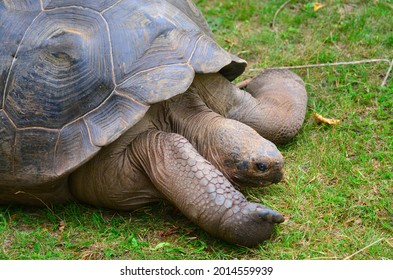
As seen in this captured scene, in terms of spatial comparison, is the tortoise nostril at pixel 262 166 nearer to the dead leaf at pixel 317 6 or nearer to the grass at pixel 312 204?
the grass at pixel 312 204

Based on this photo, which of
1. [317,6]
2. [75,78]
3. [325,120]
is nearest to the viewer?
[75,78]

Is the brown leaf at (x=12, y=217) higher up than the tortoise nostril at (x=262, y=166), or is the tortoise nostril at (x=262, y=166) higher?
the tortoise nostril at (x=262, y=166)

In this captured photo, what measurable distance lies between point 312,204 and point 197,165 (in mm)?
887

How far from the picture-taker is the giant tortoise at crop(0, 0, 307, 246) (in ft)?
12.7

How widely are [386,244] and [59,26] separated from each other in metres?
2.37

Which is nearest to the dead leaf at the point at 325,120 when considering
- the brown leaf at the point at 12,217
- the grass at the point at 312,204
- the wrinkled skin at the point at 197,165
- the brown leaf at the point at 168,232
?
the grass at the point at 312,204

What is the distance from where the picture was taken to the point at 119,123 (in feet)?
12.7

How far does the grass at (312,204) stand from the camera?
12.7 feet

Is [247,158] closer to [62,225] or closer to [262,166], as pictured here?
[262,166]

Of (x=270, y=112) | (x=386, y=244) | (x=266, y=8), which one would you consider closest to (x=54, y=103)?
(x=270, y=112)

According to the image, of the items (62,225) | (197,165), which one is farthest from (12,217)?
(197,165)

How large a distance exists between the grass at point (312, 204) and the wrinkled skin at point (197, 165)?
0.51 ft

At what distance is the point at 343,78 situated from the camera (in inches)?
219
